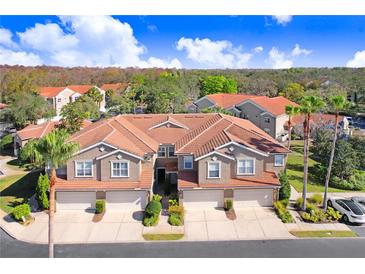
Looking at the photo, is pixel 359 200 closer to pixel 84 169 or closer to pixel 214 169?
pixel 214 169

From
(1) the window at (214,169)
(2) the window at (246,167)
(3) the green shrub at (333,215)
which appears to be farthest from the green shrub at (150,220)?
(3) the green shrub at (333,215)

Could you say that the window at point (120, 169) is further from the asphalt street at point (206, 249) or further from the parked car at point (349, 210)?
the parked car at point (349, 210)

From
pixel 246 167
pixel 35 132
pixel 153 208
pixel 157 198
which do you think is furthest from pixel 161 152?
pixel 35 132

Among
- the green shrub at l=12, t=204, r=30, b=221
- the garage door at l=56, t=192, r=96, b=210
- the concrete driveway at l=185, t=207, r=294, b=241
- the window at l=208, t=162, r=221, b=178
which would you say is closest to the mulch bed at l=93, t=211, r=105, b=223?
the garage door at l=56, t=192, r=96, b=210

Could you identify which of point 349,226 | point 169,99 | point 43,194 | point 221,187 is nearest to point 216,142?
point 221,187

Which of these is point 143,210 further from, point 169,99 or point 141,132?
point 169,99
